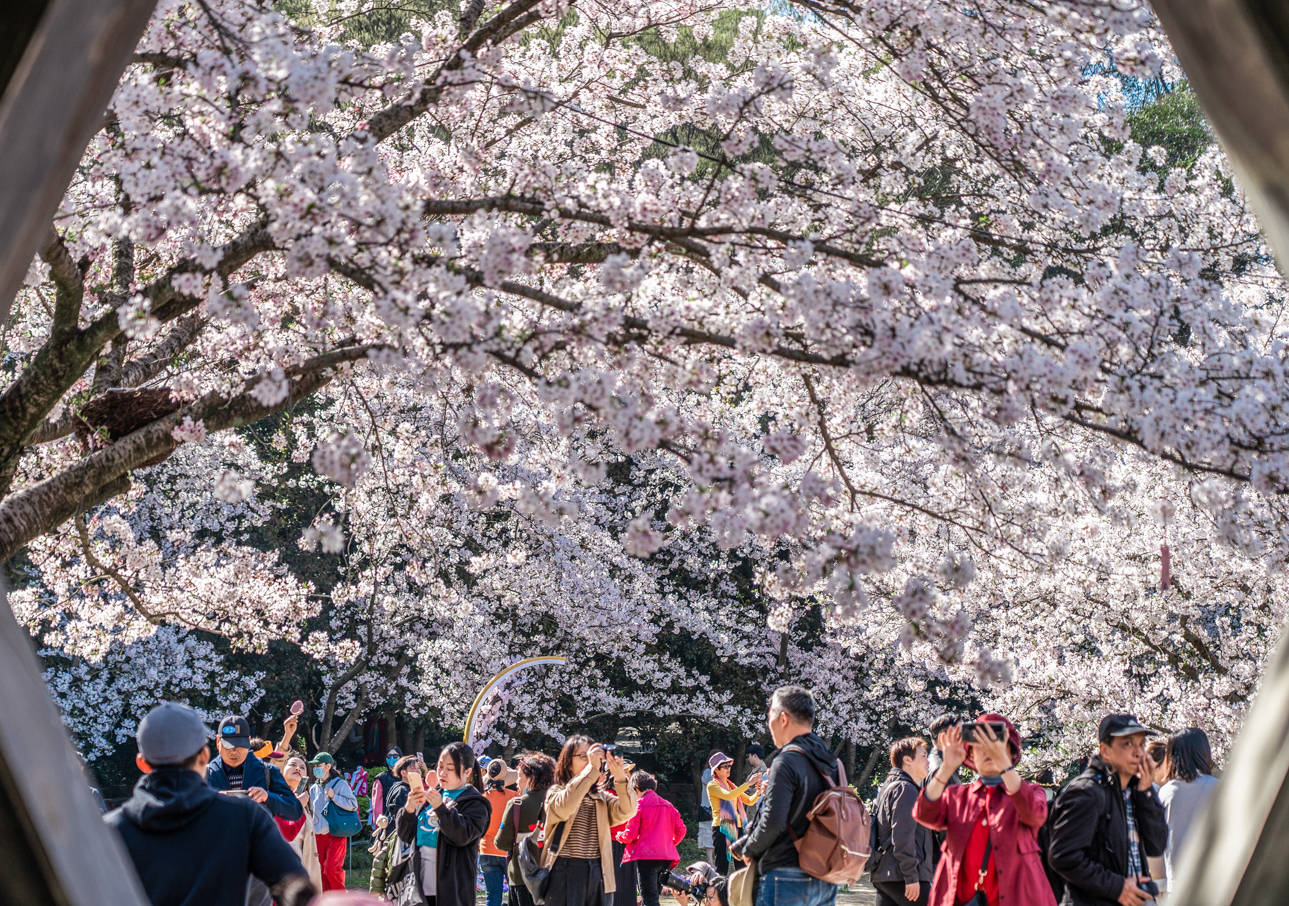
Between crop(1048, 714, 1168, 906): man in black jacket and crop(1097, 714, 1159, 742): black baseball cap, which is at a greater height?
crop(1097, 714, 1159, 742): black baseball cap

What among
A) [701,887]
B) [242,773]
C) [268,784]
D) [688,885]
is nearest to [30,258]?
[242,773]

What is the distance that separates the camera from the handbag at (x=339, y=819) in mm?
10172

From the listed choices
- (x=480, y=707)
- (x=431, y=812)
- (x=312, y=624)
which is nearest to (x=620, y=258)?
(x=431, y=812)

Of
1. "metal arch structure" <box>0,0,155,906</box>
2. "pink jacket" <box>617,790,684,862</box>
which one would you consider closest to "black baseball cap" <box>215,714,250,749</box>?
"pink jacket" <box>617,790,684,862</box>

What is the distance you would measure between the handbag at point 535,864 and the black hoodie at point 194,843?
12.6 feet

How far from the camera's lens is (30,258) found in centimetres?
133

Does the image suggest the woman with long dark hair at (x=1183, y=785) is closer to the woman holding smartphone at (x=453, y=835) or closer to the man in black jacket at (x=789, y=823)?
the man in black jacket at (x=789, y=823)

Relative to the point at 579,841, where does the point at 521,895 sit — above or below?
below

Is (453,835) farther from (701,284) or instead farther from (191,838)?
(701,284)

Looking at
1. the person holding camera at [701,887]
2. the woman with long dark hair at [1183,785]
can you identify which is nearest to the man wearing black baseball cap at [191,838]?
the woman with long dark hair at [1183,785]

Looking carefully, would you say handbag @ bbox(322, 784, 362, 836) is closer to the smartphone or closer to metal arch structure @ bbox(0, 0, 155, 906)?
the smartphone

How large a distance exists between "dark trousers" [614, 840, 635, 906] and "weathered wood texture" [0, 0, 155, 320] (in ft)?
28.1

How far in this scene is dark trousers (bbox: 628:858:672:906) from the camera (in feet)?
32.7

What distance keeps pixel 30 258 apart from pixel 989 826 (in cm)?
494
